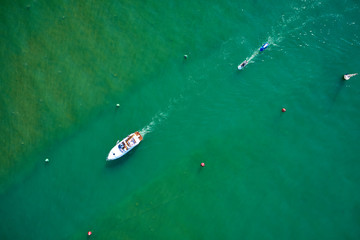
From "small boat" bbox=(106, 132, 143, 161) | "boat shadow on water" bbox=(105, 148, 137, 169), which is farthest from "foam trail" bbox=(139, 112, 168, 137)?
"boat shadow on water" bbox=(105, 148, 137, 169)

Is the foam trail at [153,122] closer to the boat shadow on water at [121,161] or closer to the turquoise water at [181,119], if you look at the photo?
the turquoise water at [181,119]

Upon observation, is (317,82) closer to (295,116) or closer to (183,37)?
(295,116)

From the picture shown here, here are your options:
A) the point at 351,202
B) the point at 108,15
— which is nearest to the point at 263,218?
the point at 351,202

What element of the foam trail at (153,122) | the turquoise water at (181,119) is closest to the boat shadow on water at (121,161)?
the turquoise water at (181,119)

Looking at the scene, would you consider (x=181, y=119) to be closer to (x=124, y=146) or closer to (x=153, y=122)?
(x=153, y=122)

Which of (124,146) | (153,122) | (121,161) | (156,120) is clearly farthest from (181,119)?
(121,161)

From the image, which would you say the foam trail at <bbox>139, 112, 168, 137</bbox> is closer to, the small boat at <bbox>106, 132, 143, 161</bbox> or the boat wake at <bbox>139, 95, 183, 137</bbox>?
the boat wake at <bbox>139, 95, 183, 137</bbox>
